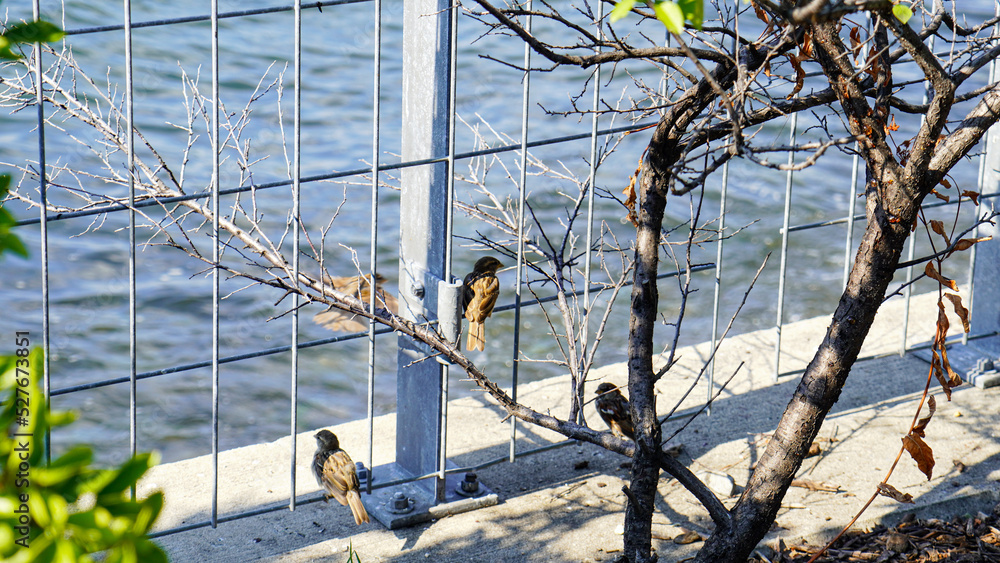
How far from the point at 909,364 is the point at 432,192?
10.3 feet

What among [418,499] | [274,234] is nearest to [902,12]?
[418,499]

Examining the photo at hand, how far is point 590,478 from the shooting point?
15.0 feet

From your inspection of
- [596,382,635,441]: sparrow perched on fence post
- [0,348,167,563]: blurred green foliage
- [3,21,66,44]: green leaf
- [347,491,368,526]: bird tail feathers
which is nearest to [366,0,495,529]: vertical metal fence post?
[347,491,368,526]: bird tail feathers

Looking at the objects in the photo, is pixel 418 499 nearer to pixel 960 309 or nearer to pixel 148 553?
pixel 960 309

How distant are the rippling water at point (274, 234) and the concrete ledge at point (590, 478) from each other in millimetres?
1403

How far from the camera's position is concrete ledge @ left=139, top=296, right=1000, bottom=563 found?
13.3 ft

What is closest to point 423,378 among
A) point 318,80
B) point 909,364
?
point 909,364

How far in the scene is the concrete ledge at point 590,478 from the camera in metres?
4.06

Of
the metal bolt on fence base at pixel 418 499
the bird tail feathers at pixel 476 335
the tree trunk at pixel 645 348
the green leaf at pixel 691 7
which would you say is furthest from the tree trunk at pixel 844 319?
the bird tail feathers at pixel 476 335

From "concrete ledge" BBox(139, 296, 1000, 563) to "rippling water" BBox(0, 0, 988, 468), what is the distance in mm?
1403

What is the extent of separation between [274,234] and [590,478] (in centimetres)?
603

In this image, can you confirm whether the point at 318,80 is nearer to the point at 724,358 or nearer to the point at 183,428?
the point at 183,428

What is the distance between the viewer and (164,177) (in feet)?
32.8

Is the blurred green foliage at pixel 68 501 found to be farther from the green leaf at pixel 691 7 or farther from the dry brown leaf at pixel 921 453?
the dry brown leaf at pixel 921 453
